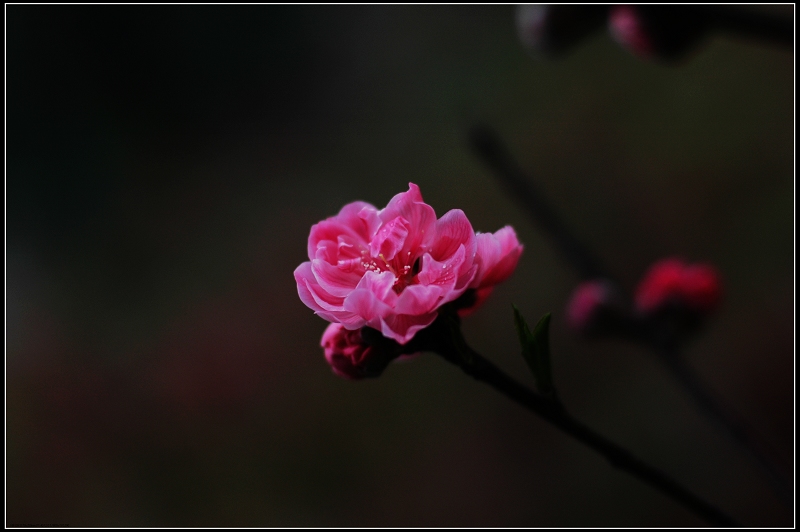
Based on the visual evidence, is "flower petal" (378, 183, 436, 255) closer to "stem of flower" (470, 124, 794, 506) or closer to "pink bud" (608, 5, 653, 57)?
"stem of flower" (470, 124, 794, 506)

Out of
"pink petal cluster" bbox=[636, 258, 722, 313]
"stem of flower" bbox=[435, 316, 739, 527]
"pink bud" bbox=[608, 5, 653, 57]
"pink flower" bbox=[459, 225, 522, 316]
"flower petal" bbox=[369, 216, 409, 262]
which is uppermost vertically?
"pink bud" bbox=[608, 5, 653, 57]

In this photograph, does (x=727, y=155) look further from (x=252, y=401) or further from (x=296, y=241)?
(x=252, y=401)

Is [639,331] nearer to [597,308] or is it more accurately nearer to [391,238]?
[597,308]

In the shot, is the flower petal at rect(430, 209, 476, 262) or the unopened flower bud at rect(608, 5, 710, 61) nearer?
the flower petal at rect(430, 209, 476, 262)

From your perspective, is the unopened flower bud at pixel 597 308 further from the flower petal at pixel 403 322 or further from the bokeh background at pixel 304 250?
the bokeh background at pixel 304 250

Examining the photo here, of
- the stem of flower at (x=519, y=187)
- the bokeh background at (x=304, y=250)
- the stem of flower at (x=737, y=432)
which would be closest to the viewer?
the stem of flower at (x=737, y=432)

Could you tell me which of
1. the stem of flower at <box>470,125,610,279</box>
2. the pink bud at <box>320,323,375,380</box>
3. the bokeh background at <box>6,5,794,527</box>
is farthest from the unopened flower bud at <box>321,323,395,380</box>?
the bokeh background at <box>6,5,794,527</box>

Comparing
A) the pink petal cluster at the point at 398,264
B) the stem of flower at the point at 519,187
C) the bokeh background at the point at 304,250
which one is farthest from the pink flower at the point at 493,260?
the bokeh background at the point at 304,250

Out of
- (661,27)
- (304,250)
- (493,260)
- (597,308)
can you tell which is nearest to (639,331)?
(597,308)
